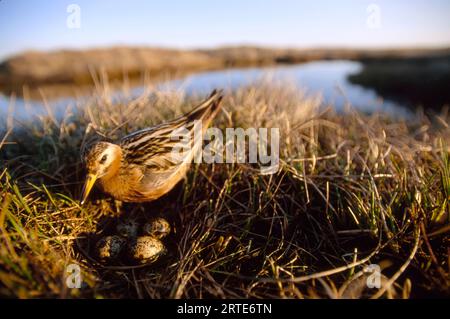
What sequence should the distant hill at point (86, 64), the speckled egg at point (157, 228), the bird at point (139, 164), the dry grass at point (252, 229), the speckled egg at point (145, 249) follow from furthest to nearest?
the distant hill at point (86, 64)
the speckled egg at point (157, 228)
the bird at point (139, 164)
the speckled egg at point (145, 249)
the dry grass at point (252, 229)

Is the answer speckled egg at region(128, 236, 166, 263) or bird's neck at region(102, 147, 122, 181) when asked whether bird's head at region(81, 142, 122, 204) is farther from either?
speckled egg at region(128, 236, 166, 263)

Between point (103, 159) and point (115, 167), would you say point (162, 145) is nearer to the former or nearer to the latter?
point (115, 167)

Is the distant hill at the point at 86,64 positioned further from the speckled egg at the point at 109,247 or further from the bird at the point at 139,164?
the speckled egg at the point at 109,247

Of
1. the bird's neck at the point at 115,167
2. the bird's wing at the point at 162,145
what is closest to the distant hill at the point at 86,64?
the bird's wing at the point at 162,145

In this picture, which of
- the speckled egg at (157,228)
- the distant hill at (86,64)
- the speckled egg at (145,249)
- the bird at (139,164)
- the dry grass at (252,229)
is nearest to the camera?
the dry grass at (252,229)

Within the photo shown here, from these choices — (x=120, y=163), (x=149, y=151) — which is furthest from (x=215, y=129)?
(x=120, y=163)

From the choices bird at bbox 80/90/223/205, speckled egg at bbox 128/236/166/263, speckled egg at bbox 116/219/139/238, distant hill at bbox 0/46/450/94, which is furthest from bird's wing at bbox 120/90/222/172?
distant hill at bbox 0/46/450/94

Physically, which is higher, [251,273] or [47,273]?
[47,273]
